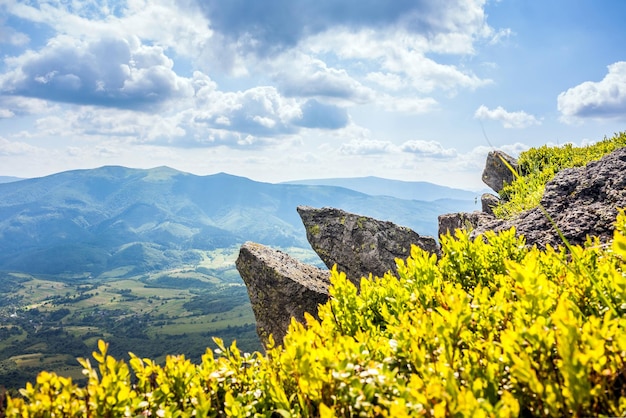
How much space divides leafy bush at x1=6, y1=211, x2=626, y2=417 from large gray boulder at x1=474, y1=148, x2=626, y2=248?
→ 4.34 m

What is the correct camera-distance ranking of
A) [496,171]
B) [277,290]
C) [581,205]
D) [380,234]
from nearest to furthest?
[581,205] < [277,290] < [380,234] < [496,171]

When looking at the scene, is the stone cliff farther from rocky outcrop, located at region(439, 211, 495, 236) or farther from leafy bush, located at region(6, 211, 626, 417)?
leafy bush, located at region(6, 211, 626, 417)

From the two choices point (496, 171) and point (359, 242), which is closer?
point (359, 242)

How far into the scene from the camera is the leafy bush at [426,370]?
3154mm

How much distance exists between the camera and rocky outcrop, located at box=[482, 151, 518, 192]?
24234 mm

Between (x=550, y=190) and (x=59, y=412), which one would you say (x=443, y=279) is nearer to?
(x=59, y=412)

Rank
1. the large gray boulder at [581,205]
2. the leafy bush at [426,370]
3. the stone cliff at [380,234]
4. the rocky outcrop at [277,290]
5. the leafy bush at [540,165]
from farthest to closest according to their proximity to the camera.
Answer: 1. the rocky outcrop at [277,290]
2. the leafy bush at [540,165]
3. the stone cliff at [380,234]
4. the large gray boulder at [581,205]
5. the leafy bush at [426,370]

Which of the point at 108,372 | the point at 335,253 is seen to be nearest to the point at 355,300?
the point at 108,372

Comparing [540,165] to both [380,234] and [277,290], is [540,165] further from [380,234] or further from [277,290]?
[277,290]

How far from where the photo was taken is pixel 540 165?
19875 millimetres

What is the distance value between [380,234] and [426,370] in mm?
17282

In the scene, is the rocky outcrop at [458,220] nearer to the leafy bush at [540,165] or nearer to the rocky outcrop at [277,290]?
the leafy bush at [540,165]

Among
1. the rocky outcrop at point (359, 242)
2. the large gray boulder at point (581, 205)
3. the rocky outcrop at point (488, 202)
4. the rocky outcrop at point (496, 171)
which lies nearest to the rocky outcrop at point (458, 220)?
the rocky outcrop at point (488, 202)

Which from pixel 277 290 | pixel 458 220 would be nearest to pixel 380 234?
pixel 458 220
